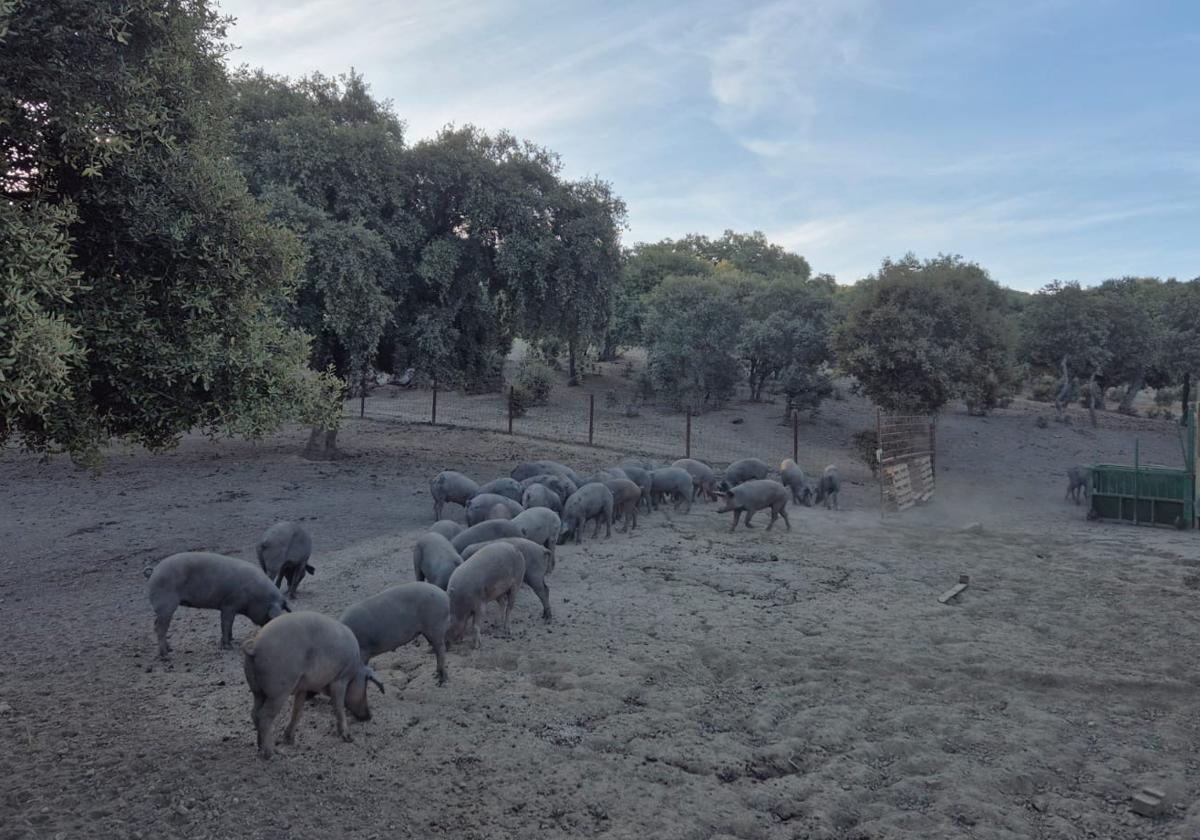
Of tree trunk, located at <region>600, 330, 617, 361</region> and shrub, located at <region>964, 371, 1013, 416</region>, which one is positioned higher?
tree trunk, located at <region>600, 330, 617, 361</region>

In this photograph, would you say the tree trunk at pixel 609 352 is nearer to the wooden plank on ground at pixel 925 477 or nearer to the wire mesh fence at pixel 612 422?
the wire mesh fence at pixel 612 422

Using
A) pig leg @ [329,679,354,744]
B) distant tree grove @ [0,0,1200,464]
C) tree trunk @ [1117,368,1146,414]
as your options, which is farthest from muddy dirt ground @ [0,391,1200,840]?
tree trunk @ [1117,368,1146,414]

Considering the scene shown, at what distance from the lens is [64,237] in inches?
184

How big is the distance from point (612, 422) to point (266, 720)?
2186 centimetres

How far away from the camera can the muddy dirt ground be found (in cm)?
446

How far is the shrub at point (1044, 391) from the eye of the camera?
3784cm

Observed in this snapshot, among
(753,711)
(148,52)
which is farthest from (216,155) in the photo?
(753,711)

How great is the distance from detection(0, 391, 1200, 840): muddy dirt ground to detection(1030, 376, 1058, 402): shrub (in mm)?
29583

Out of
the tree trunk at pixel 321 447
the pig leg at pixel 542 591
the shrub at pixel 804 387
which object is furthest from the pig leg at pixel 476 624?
the shrub at pixel 804 387

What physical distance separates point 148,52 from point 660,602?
7023mm

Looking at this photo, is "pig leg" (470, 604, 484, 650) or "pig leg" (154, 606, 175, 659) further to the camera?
"pig leg" (470, 604, 484, 650)

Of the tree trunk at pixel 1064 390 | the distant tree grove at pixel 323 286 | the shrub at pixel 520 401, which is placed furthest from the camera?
the tree trunk at pixel 1064 390

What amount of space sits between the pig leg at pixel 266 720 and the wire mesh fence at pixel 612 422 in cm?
1579

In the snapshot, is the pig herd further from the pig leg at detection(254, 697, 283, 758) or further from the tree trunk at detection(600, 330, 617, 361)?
the tree trunk at detection(600, 330, 617, 361)
